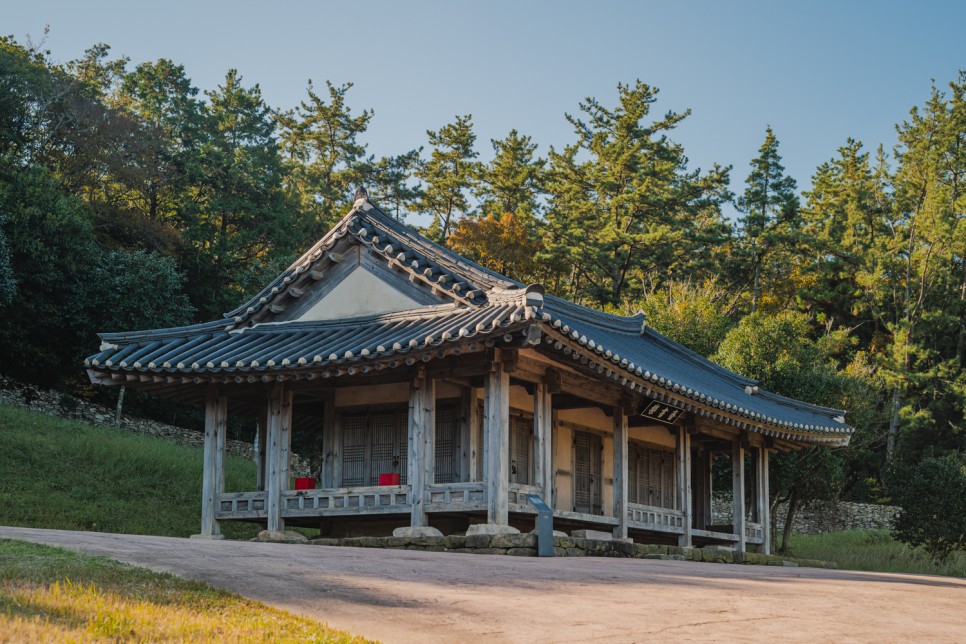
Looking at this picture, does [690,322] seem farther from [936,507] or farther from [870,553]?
[936,507]

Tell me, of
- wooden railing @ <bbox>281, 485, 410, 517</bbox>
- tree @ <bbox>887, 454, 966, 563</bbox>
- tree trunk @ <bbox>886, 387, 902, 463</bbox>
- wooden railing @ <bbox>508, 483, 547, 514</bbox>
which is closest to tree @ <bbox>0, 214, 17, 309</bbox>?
wooden railing @ <bbox>281, 485, 410, 517</bbox>

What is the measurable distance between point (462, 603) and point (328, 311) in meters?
13.4

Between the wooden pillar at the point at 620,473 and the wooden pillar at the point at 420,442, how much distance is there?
14.0ft

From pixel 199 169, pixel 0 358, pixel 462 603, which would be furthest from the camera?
pixel 199 169

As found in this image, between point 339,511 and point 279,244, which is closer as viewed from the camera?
point 339,511

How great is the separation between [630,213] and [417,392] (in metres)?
37.3

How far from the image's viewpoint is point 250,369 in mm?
18938

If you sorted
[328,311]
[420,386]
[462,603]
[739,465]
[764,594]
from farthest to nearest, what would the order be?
[739,465] → [328,311] → [420,386] → [764,594] → [462,603]

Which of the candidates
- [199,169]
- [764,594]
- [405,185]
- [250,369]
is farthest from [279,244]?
[764,594]

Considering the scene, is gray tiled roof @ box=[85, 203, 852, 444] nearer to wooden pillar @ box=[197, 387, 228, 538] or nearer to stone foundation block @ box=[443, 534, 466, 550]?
wooden pillar @ box=[197, 387, 228, 538]

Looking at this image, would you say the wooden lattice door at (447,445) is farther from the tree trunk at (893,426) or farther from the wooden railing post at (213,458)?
the tree trunk at (893,426)

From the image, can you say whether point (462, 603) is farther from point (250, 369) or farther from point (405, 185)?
point (405, 185)

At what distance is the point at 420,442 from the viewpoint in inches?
728

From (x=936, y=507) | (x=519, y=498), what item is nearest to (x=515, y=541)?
(x=519, y=498)
